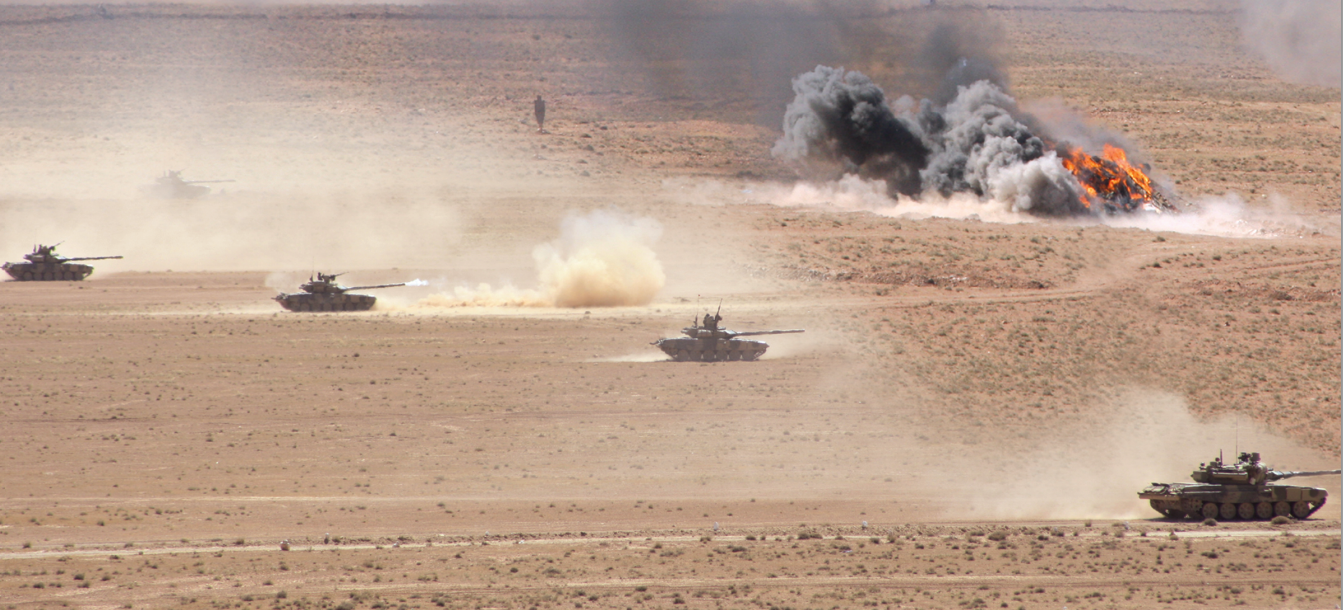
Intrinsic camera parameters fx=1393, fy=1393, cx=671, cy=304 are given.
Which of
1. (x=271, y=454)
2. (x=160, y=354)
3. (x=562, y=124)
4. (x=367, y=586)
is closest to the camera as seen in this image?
(x=367, y=586)

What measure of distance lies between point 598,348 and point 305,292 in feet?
39.6

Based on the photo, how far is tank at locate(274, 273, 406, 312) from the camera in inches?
1860

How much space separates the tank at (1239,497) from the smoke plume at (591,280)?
22.8 metres

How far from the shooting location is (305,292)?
47562 mm

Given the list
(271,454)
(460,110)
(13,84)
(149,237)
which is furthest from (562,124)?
(271,454)

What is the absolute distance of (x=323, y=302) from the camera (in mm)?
47344

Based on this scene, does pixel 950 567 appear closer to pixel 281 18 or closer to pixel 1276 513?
pixel 1276 513

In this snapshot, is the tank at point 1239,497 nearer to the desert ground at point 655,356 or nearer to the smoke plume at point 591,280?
the desert ground at point 655,356

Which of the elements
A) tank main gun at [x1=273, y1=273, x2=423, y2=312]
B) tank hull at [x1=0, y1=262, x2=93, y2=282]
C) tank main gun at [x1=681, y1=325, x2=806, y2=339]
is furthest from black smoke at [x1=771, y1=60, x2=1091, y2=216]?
tank hull at [x1=0, y1=262, x2=93, y2=282]

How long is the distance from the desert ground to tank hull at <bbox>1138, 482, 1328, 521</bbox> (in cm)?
46

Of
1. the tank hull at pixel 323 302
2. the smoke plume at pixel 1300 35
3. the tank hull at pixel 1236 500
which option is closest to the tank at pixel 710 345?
the tank hull at pixel 323 302

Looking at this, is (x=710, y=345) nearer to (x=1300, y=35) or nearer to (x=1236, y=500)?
(x=1236, y=500)

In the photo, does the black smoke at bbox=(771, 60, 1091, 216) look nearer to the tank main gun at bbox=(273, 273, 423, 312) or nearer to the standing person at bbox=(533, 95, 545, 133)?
the standing person at bbox=(533, 95, 545, 133)

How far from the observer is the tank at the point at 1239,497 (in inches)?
1115
